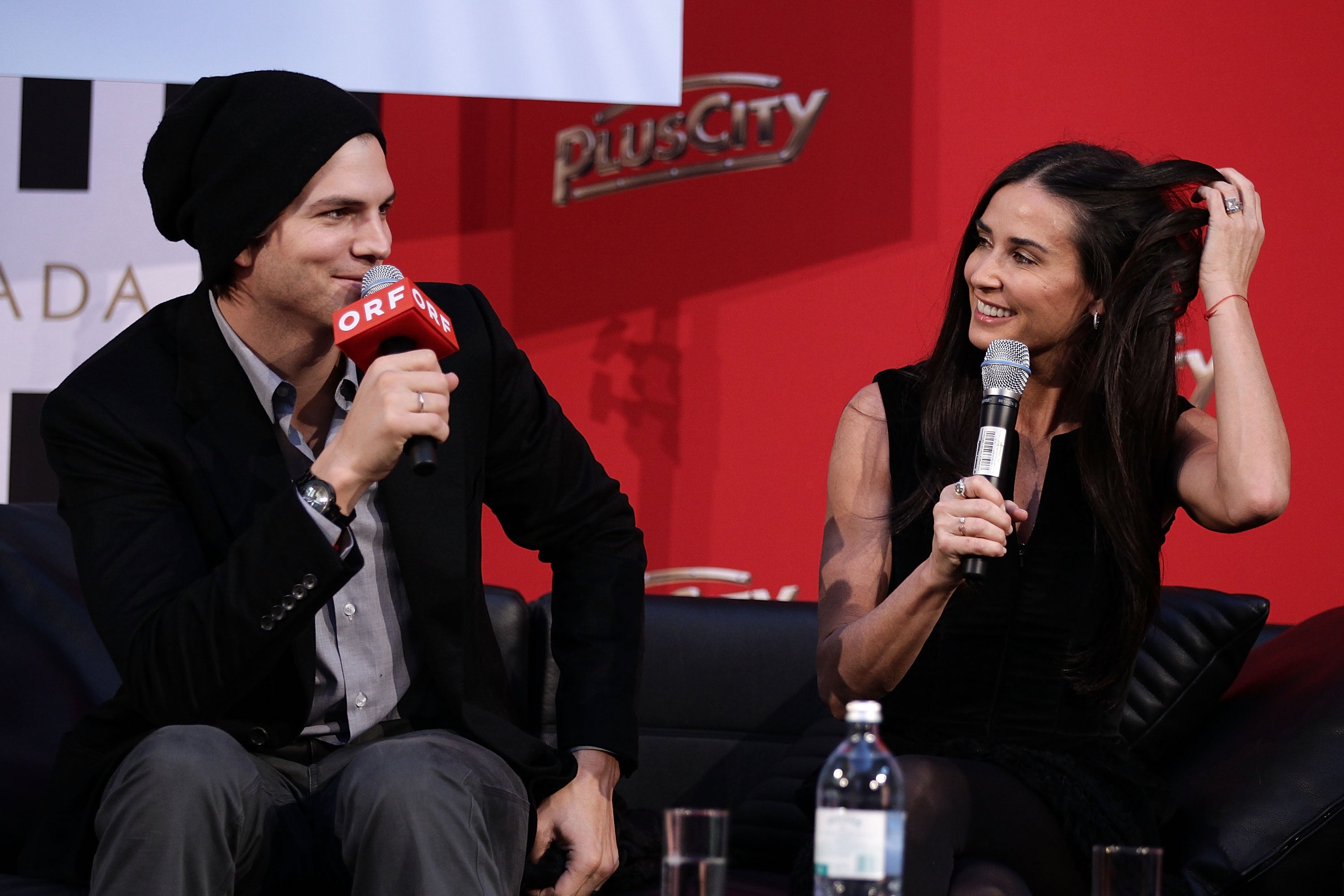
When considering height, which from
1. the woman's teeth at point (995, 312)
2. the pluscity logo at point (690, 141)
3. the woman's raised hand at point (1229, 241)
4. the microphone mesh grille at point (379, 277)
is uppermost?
the pluscity logo at point (690, 141)

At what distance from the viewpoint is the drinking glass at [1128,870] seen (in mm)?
1146

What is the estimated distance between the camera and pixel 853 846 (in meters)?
1.04

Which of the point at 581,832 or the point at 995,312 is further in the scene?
the point at 995,312

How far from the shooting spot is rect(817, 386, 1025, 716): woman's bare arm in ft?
4.64

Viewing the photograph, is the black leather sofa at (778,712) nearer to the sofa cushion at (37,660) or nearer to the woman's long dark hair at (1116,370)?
the sofa cushion at (37,660)

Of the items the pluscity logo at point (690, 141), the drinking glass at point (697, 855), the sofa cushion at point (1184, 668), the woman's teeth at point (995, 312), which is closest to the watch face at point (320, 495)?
the drinking glass at point (697, 855)

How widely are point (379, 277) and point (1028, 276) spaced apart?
36.1 inches

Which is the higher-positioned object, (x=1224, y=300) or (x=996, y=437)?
(x=1224, y=300)

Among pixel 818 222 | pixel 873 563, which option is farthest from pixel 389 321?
pixel 818 222

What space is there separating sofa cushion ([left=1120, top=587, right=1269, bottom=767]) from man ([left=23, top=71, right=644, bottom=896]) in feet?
2.80

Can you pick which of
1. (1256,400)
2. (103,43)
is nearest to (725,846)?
(1256,400)

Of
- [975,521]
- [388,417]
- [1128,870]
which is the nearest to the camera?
[1128,870]

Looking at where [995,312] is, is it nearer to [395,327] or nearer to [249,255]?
[395,327]

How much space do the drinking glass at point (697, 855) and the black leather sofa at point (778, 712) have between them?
31.7 inches
